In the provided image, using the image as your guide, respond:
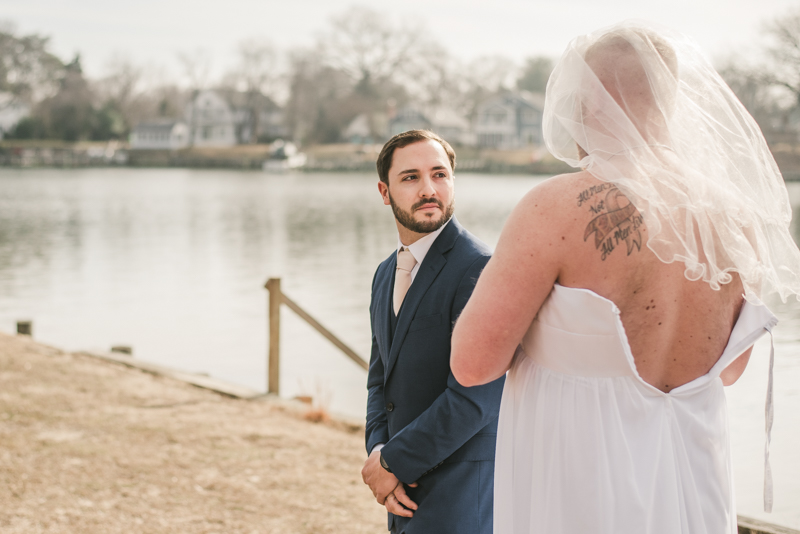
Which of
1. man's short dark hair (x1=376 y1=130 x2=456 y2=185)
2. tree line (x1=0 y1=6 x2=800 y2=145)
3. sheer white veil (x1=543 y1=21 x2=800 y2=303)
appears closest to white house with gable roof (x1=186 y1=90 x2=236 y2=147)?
tree line (x1=0 y1=6 x2=800 y2=145)

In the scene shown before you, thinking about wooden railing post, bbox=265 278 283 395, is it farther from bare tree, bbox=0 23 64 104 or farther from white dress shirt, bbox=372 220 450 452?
bare tree, bbox=0 23 64 104

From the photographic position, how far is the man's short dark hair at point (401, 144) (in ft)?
8.32

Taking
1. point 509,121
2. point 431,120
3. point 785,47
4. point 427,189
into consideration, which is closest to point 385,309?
point 427,189

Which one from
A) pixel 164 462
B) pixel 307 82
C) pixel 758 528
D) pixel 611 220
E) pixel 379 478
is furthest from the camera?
pixel 307 82

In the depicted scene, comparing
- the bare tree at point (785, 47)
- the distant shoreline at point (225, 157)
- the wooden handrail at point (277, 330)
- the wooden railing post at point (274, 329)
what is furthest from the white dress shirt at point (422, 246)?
the distant shoreline at point (225, 157)

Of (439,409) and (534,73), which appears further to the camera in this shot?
(534,73)

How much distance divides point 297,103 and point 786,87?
56.7 m

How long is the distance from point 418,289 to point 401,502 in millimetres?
679

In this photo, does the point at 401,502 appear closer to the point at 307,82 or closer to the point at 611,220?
the point at 611,220

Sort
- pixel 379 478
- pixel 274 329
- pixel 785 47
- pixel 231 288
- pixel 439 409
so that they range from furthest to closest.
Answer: pixel 785 47 < pixel 231 288 < pixel 274 329 < pixel 379 478 < pixel 439 409

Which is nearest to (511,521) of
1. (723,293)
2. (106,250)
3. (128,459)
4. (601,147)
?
(723,293)

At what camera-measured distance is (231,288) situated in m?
21.3

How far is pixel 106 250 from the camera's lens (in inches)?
1131

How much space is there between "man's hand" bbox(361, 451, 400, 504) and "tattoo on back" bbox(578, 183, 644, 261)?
1.10 meters
